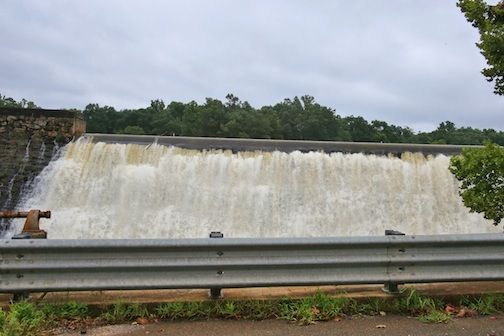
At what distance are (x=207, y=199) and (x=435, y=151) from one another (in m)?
6.71

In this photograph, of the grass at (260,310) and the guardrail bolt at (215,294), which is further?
the guardrail bolt at (215,294)

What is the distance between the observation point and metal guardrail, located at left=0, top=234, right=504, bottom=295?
3807mm

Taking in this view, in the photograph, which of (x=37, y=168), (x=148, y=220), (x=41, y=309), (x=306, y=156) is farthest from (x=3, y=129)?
(x=41, y=309)

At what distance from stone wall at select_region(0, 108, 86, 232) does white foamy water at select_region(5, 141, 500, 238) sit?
21.6 inches

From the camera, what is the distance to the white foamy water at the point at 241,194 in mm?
12148

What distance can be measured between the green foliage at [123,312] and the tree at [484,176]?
3.86m

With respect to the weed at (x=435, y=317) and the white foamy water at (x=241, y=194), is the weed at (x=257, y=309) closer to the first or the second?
the weed at (x=435, y=317)

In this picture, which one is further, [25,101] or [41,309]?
[25,101]

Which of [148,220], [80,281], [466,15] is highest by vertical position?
[466,15]

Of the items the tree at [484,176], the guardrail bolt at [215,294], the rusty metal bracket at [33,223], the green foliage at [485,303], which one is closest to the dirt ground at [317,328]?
the green foliage at [485,303]

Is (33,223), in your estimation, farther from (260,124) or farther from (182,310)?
(260,124)

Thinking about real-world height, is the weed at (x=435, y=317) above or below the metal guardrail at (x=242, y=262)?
below

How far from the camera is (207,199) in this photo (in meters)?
12.5

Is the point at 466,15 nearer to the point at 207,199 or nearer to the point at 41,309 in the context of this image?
the point at 41,309
